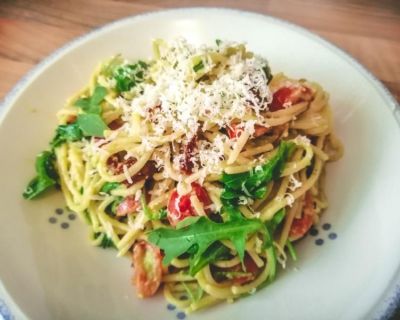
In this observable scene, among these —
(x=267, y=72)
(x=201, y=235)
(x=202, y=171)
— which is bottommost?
(x=201, y=235)

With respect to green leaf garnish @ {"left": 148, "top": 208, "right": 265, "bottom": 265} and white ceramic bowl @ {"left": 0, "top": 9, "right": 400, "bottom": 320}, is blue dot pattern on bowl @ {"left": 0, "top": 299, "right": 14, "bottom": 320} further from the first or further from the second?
green leaf garnish @ {"left": 148, "top": 208, "right": 265, "bottom": 265}

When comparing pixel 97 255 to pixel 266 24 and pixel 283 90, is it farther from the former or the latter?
pixel 266 24

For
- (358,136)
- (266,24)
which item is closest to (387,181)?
(358,136)

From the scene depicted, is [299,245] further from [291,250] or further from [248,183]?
[248,183]

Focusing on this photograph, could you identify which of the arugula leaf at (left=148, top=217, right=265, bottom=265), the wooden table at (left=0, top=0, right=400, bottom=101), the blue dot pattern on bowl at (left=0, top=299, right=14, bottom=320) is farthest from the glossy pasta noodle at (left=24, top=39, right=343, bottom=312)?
the wooden table at (left=0, top=0, right=400, bottom=101)

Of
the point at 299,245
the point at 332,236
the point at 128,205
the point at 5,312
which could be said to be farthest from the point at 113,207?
the point at 332,236

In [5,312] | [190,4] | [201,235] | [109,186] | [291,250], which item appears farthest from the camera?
[190,4]
